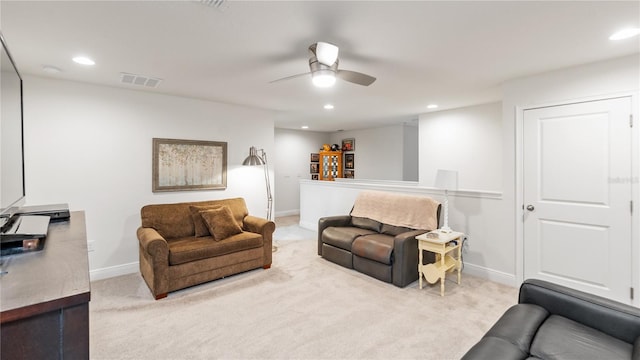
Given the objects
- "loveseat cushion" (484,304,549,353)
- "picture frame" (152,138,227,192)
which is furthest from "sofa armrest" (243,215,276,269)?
"loveseat cushion" (484,304,549,353)

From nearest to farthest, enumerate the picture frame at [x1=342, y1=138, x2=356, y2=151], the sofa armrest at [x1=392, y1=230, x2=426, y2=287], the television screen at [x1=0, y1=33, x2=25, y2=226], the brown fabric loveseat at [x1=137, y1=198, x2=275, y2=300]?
the television screen at [x1=0, y1=33, x2=25, y2=226] < the brown fabric loveseat at [x1=137, y1=198, x2=275, y2=300] < the sofa armrest at [x1=392, y1=230, x2=426, y2=287] < the picture frame at [x1=342, y1=138, x2=356, y2=151]

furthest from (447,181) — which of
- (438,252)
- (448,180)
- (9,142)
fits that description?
(9,142)

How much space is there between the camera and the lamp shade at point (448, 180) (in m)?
3.48

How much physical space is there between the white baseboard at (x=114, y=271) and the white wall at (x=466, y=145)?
482 cm

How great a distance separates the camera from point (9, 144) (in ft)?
4.89

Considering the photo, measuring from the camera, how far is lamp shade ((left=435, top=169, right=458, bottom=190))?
137 inches

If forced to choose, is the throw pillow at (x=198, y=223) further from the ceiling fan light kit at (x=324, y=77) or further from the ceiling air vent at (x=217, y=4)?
the ceiling air vent at (x=217, y=4)

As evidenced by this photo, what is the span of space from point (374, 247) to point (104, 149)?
3448 millimetres

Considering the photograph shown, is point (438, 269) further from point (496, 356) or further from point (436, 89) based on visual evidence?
point (436, 89)

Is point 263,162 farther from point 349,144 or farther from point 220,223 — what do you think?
point 349,144

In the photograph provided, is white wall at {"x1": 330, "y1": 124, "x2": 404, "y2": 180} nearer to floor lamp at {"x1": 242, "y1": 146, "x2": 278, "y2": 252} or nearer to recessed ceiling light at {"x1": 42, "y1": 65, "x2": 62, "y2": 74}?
floor lamp at {"x1": 242, "y1": 146, "x2": 278, "y2": 252}

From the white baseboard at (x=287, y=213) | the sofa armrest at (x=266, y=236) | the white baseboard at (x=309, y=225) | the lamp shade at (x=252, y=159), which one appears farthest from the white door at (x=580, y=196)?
the white baseboard at (x=287, y=213)

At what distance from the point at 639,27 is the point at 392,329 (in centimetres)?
288

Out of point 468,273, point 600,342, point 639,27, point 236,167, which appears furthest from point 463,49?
point 236,167
